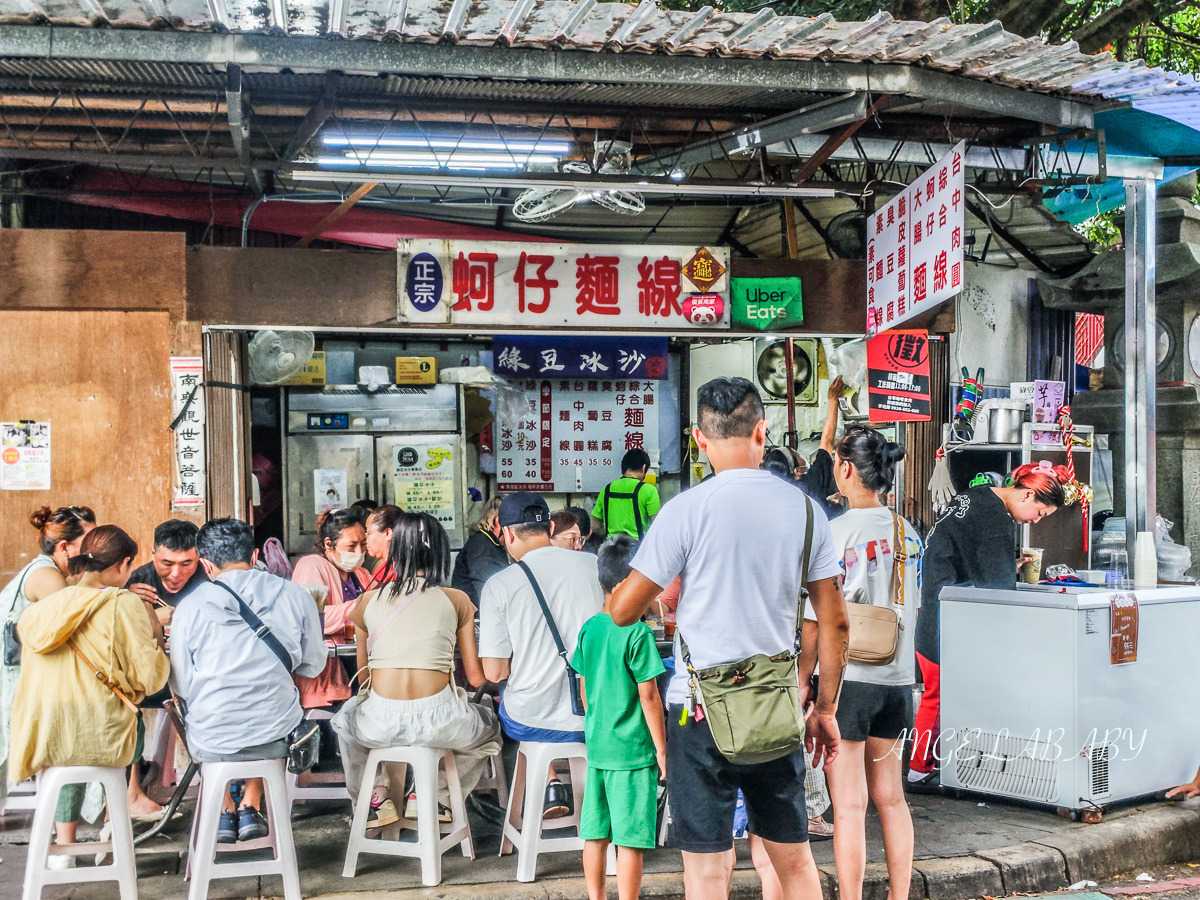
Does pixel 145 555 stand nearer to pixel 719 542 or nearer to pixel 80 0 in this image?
pixel 80 0

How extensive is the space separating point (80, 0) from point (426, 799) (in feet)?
12.3

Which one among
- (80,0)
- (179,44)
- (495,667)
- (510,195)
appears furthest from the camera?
(510,195)

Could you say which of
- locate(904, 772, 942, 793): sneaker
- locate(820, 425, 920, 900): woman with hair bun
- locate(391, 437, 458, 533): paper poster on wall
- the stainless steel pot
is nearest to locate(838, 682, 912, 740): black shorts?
locate(820, 425, 920, 900): woman with hair bun

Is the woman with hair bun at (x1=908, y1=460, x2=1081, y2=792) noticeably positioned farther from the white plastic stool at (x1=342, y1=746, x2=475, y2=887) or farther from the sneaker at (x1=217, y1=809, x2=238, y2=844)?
the sneaker at (x1=217, y1=809, x2=238, y2=844)

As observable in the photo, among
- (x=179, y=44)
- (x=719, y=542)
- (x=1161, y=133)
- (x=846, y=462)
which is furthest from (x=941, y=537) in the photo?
(x=179, y=44)

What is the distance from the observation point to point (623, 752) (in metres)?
3.94

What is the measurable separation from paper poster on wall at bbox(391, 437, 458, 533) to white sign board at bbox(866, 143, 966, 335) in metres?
4.99

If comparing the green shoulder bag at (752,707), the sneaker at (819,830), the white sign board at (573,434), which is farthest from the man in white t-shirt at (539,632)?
the white sign board at (573,434)

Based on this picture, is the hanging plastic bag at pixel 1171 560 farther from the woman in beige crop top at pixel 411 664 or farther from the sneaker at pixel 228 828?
the sneaker at pixel 228 828

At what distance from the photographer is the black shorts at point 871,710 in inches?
159

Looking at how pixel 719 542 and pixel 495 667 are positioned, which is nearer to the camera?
pixel 719 542

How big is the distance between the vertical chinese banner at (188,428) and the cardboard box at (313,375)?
12.1 feet

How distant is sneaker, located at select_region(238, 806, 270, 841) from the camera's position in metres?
4.81

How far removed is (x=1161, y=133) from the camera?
20.5ft
